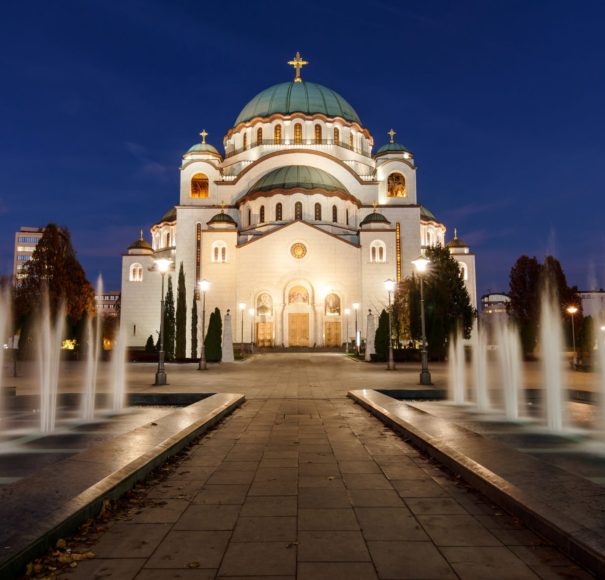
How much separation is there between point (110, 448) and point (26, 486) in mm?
1645

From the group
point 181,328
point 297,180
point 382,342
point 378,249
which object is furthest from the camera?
point 297,180

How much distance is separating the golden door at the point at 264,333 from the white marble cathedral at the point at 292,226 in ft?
0.29

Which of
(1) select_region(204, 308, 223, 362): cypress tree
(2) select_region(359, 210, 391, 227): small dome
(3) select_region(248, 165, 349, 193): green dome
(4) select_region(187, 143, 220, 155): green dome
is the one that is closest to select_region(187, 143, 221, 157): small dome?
(4) select_region(187, 143, 220, 155): green dome

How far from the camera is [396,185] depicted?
50.8 meters

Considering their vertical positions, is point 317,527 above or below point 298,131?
below

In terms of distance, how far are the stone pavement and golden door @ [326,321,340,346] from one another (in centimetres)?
3671

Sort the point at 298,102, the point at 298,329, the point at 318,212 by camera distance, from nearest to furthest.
Result: the point at 298,329, the point at 318,212, the point at 298,102

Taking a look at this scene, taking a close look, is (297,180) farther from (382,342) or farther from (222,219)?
(382,342)

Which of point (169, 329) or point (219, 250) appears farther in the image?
point (219, 250)

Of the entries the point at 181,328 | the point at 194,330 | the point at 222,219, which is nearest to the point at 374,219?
the point at 222,219

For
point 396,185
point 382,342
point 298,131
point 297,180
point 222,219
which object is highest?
point 298,131

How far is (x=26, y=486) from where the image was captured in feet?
14.5

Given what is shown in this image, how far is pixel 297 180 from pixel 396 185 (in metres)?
10.4

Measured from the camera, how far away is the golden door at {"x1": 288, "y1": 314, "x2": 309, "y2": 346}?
141ft
